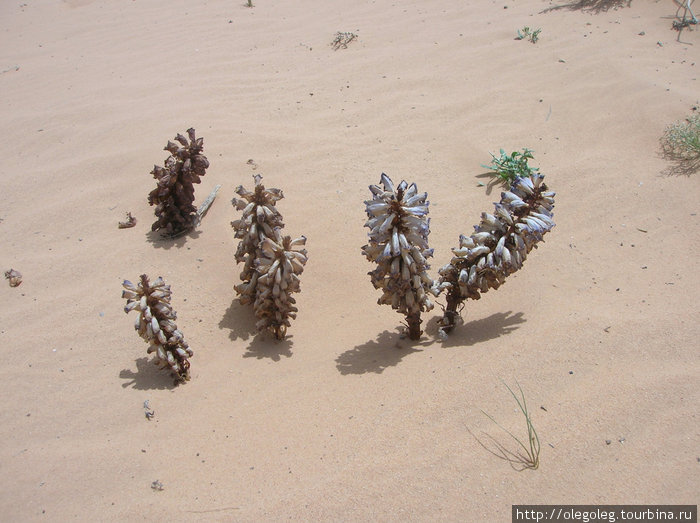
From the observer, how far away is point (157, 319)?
3533mm

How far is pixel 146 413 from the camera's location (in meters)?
3.44

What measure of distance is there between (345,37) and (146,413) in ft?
21.2

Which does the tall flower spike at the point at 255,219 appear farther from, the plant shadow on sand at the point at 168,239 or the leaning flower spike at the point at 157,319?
the plant shadow on sand at the point at 168,239

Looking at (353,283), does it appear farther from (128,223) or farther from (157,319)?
(128,223)

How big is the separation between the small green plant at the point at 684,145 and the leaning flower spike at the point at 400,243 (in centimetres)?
316

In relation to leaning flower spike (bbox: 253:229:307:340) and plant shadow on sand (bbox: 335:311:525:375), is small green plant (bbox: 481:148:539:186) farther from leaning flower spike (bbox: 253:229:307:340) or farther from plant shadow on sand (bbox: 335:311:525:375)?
leaning flower spike (bbox: 253:229:307:340)

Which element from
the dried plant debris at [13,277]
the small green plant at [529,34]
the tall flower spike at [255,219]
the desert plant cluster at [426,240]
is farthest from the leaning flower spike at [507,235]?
Answer: the small green plant at [529,34]

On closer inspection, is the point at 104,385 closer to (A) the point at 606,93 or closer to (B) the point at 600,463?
(B) the point at 600,463

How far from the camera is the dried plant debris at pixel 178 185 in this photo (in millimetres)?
4574

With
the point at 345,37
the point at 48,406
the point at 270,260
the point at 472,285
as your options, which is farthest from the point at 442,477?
the point at 345,37

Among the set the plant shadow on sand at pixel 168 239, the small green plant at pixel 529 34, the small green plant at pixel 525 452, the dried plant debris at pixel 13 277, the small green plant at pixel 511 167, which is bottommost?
the small green plant at pixel 525 452

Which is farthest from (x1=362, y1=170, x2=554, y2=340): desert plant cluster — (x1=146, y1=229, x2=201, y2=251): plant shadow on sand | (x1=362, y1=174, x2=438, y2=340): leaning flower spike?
(x1=146, y1=229, x2=201, y2=251): plant shadow on sand

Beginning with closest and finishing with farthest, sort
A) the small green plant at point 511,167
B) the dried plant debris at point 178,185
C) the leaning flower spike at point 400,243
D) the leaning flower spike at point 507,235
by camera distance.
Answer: the leaning flower spike at point 400,243 → the leaning flower spike at point 507,235 → the dried plant debris at point 178,185 → the small green plant at point 511,167

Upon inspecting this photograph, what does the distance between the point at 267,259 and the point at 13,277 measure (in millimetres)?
2319
